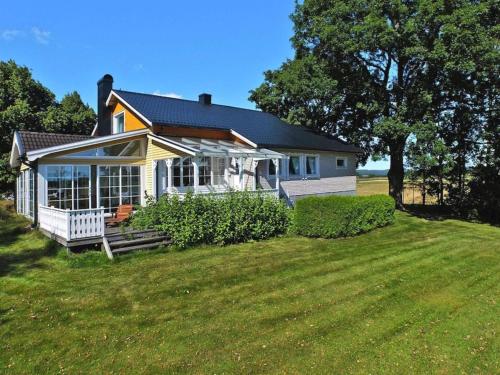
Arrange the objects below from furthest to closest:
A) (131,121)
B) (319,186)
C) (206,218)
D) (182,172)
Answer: (319,186) → (131,121) → (182,172) → (206,218)

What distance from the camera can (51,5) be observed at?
38.7 feet

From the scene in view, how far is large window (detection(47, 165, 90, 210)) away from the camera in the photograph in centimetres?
1320

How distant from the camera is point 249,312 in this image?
602cm

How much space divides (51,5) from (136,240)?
8761 millimetres

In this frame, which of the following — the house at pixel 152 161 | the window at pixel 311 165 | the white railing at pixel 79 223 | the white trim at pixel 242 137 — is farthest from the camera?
the window at pixel 311 165

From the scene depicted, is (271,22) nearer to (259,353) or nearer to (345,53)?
(345,53)

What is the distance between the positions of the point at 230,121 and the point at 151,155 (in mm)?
5638

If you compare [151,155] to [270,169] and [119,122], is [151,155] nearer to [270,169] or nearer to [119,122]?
[119,122]

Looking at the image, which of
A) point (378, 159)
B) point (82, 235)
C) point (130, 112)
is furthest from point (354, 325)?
point (378, 159)

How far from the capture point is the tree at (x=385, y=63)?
16234 mm

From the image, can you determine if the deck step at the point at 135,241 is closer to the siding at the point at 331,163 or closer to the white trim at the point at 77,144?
the white trim at the point at 77,144

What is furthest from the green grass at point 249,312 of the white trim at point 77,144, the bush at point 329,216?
the white trim at point 77,144

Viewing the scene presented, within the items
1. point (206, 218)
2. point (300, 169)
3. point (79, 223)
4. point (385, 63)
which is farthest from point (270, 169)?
point (385, 63)

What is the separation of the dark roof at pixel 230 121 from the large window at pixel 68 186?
3702mm
